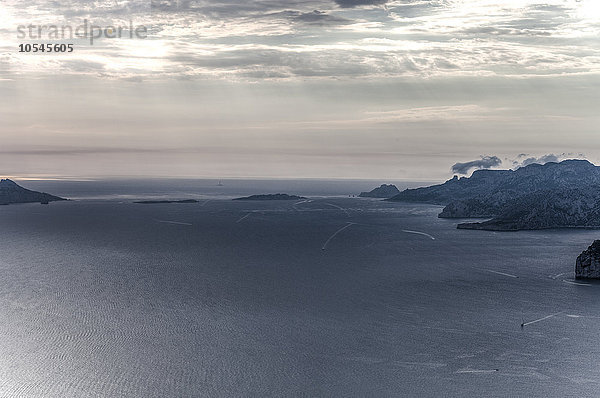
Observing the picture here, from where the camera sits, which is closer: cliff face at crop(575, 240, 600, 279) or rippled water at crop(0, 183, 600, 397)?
rippled water at crop(0, 183, 600, 397)

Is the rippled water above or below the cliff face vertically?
below

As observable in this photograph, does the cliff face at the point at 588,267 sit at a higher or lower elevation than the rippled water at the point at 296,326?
higher

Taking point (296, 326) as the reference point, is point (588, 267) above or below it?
above

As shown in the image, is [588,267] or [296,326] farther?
[588,267]

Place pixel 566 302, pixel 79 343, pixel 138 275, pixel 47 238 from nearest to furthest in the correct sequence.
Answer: pixel 79 343 → pixel 566 302 → pixel 138 275 → pixel 47 238

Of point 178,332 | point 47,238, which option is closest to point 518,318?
point 178,332

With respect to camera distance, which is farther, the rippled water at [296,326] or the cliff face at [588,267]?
the cliff face at [588,267]

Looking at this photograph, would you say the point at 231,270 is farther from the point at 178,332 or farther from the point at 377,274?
the point at 178,332

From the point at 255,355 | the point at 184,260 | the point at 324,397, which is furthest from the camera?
Result: the point at 184,260
